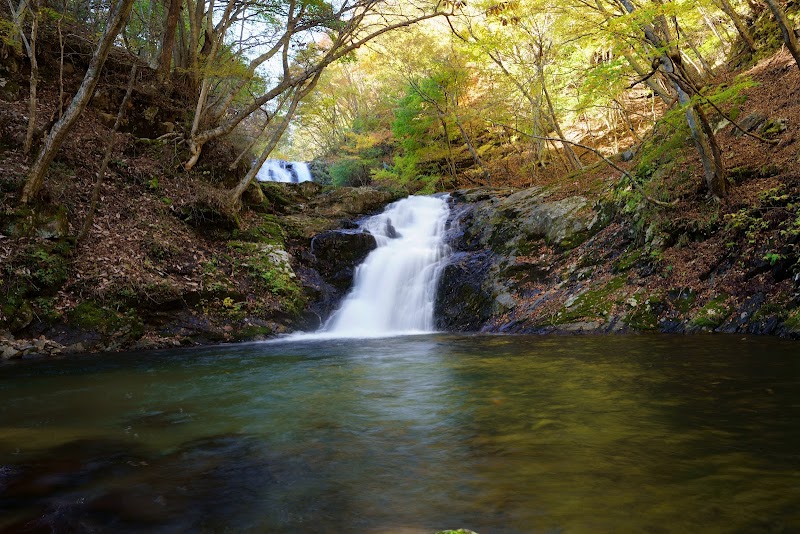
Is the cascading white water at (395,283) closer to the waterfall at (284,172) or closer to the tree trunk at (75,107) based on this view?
the tree trunk at (75,107)

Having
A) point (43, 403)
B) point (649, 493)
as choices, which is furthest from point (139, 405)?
point (649, 493)

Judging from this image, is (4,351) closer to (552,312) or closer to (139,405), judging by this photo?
(139,405)

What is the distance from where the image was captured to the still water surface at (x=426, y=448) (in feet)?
7.26

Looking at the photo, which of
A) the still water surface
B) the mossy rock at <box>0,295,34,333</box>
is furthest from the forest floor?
the still water surface

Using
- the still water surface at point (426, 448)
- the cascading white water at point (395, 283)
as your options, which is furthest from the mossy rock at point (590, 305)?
the cascading white water at point (395, 283)

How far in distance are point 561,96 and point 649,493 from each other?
65.1 ft

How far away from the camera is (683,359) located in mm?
5516

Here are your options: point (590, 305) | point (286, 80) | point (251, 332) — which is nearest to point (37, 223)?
point (251, 332)

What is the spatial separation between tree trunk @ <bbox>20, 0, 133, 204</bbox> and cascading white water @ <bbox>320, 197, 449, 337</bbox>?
22.5ft

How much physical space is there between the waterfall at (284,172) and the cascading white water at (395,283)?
12784 mm

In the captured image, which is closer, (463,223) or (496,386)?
(496,386)

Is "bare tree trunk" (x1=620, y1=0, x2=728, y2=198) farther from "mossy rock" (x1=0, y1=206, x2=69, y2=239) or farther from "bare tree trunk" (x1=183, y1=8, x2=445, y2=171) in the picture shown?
"mossy rock" (x1=0, y1=206, x2=69, y2=239)

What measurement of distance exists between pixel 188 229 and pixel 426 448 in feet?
36.7

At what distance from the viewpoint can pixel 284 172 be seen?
29547 millimetres
